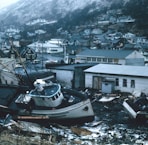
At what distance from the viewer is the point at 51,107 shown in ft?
67.5

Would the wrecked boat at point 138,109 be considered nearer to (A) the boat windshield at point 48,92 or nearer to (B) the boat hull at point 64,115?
(B) the boat hull at point 64,115

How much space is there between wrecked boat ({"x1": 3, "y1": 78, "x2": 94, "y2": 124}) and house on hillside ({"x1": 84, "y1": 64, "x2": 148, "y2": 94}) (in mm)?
8438

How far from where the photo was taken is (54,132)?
727 inches

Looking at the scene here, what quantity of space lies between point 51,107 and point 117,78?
418 inches

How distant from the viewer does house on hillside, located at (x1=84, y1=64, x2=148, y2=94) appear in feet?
92.0

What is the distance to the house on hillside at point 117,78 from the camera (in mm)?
28031

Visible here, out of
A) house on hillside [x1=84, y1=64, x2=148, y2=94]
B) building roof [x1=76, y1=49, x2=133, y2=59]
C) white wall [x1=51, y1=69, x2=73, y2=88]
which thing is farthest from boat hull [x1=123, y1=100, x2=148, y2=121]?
building roof [x1=76, y1=49, x2=133, y2=59]

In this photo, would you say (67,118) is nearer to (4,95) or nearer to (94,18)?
(4,95)

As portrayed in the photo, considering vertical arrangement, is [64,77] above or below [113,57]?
below

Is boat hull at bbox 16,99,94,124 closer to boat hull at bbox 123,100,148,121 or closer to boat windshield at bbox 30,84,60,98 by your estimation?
boat windshield at bbox 30,84,60,98

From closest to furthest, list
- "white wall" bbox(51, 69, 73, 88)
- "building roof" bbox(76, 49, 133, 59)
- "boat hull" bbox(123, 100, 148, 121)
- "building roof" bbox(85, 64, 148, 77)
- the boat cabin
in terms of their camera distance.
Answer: "boat hull" bbox(123, 100, 148, 121), the boat cabin, "building roof" bbox(85, 64, 148, 77), "white wall" bbox(51, 69, 73, 88), "building roof" bbox(76, 49, 133, 59)

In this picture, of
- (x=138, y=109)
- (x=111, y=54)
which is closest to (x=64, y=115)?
(x=138, y=109)

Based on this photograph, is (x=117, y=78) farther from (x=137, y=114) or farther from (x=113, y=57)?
(x=113, y=57)

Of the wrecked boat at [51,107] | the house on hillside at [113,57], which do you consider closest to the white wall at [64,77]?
the house on hillside at [113,57]
